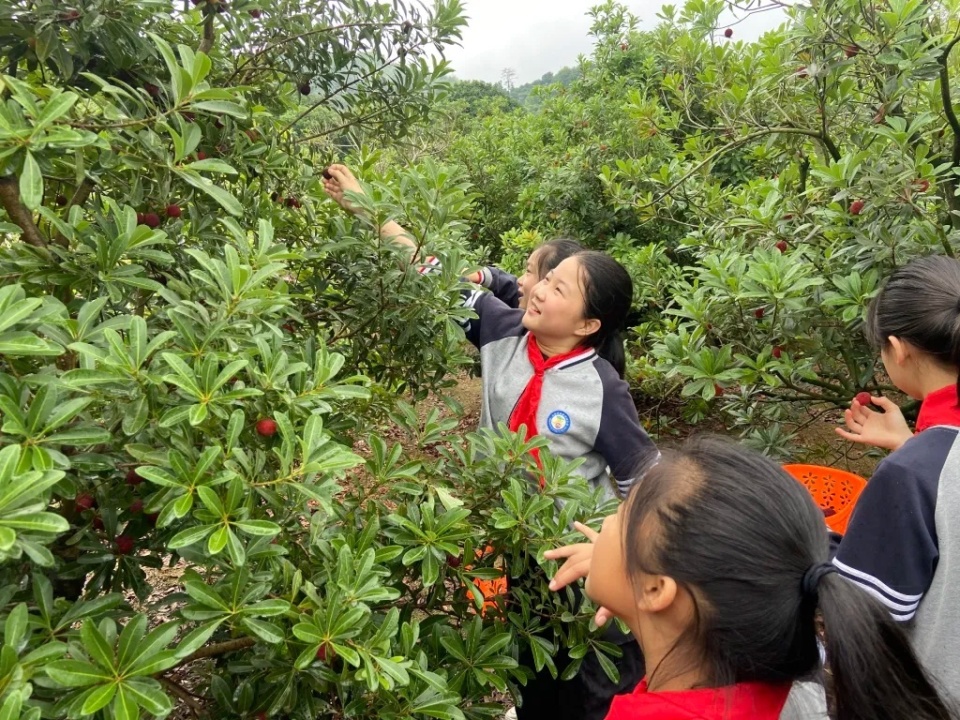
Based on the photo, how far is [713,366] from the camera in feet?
8.11

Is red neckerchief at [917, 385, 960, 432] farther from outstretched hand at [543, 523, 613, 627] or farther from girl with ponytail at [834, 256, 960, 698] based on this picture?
outstretched hand at [543, 523, 613, 627]

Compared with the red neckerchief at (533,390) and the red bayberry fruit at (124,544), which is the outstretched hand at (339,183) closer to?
the red neckerchief at (533,390)

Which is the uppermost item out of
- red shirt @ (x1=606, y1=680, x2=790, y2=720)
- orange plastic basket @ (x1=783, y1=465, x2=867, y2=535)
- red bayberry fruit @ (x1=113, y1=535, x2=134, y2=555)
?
red bayberry fruit @ (x1=113, y1=535, x2=134, y2=555)

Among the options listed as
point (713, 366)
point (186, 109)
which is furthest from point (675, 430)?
point (186, 109)

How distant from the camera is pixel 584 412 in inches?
73.7

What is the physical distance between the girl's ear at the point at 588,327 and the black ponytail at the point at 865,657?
1.11 metres

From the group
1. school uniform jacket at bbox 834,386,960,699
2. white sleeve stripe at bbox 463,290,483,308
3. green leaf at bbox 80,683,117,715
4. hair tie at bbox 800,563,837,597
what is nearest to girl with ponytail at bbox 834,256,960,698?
school uniform jacket at bbox 834,386,960,699

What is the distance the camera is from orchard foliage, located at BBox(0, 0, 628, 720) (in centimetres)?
94

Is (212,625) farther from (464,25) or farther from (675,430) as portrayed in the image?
(675,430)

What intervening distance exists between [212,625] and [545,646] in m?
0.81

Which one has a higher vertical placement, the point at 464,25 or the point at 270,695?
the point at 464,25

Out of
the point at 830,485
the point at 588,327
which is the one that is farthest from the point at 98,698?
the point at 830,485

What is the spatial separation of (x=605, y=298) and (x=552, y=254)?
36cm

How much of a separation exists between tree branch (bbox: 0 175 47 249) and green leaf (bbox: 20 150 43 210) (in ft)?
0.87
